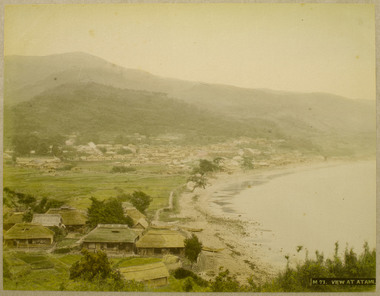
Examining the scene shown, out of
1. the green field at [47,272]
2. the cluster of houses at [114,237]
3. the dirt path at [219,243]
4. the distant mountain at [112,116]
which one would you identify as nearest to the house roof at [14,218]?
the cluster of houses at [114,237]

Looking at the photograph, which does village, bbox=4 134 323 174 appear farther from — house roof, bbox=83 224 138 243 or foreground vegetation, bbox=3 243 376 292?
foreground vegetation, bbox=3 243 376 292

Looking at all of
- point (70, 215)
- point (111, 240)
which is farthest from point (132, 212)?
point (70, 215)

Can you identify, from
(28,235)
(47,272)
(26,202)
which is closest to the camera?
(47,272)

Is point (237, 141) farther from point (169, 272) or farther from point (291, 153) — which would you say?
point (169, 272)

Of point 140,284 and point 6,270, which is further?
point 6,270

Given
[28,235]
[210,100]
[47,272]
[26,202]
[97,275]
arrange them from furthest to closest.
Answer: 1. [210,100]
2. [26,202]
3. [28,235]
4. [47,272]
5. [97,275]

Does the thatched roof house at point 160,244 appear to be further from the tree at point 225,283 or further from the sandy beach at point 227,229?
the tree at point 225,283

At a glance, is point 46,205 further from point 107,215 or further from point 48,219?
point 107,215
